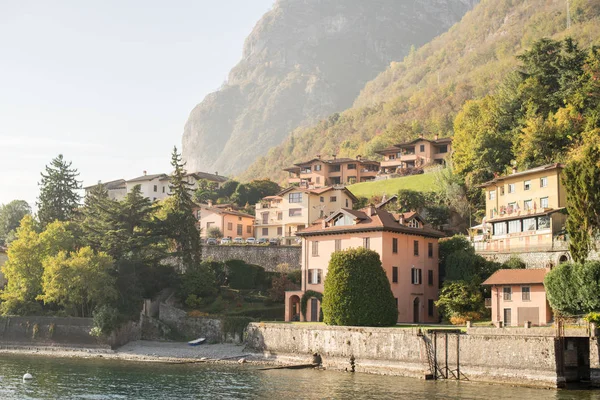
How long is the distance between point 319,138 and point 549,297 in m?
134

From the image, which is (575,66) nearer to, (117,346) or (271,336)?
(271,336)

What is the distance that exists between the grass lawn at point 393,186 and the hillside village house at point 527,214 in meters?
20.5

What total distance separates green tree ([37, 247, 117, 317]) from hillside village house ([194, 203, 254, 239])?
2564 cm

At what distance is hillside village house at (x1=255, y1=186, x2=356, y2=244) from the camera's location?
94.1 m

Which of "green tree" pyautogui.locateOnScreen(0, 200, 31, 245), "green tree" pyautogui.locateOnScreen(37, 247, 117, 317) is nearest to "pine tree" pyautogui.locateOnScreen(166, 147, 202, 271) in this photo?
"green tree" pyautogui.locateOnScreen(37, 247, 117, 317)

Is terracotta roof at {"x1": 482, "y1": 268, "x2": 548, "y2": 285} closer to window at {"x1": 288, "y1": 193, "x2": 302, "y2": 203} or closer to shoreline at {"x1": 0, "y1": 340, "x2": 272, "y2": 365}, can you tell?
shoreline at {"x1": 0, "y1": 340, "x2": 272, "y2": 365}

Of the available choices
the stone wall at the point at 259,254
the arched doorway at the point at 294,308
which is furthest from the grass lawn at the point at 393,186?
the arched doorway at the point at 294,308

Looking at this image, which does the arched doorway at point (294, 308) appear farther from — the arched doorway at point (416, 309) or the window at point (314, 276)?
the arched doorway at point (416, 309)

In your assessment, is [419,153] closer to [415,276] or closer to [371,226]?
[415,276]

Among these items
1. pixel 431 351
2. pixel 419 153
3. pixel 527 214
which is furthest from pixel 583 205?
pixel 419 153

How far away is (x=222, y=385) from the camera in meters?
44.9

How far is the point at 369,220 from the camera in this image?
64625 mm

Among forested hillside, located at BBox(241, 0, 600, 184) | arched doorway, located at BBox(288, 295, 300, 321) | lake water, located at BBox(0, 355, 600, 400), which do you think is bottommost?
lake water, located at BBox(0, 355, 600, 400)

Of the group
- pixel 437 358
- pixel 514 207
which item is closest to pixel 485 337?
pixel 437 358
